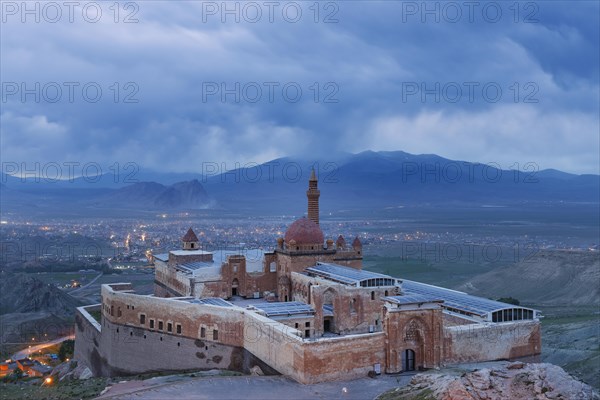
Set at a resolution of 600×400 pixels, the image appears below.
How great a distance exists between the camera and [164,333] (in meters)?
43.3

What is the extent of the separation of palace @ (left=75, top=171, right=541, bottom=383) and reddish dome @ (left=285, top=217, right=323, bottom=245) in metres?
0.08

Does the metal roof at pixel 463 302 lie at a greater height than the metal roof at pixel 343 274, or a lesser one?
lesser

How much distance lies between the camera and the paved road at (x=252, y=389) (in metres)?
30.4

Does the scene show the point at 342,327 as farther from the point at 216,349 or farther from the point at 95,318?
the point at 95,318

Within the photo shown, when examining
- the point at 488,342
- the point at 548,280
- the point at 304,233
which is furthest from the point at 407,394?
the point at 548,280

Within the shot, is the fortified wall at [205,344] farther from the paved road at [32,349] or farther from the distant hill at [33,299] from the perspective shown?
the distant hill at [33,299]

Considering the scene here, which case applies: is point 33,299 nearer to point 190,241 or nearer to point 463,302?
point 190,241

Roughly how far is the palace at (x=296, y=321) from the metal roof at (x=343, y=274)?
8cm

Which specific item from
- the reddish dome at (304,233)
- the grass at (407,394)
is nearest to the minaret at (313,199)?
the reddish dome at (304,233)

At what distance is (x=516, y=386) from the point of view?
73.5ft

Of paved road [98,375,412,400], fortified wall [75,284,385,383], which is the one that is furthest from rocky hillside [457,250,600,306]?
paved road [98,375,412,400]

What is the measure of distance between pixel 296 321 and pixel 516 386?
1881 centimetres

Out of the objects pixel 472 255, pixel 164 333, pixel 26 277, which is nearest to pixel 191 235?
pixel 164 333

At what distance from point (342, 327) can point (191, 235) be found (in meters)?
19.7
